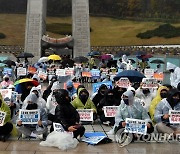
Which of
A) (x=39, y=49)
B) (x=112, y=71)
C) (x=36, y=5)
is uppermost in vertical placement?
(x=36, y=5)

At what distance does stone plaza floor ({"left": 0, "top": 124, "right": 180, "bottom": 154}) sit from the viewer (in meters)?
6.96

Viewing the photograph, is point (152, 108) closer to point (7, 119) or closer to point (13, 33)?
point (7, 119)

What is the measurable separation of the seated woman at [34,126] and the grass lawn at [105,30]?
1575 inches

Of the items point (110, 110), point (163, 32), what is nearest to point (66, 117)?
point (110, 110)

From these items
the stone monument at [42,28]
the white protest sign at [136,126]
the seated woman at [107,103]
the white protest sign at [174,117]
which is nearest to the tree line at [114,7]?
the stone monument at [42,28]

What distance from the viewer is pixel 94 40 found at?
51.2 m

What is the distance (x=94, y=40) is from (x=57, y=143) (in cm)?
4446

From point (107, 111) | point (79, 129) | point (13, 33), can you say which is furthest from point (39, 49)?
point (13, 33)

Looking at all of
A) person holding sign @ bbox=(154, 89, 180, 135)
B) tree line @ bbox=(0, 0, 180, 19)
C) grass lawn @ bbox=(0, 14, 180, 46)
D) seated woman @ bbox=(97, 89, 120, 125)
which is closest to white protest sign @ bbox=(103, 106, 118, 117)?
seated woman @ bbox=(97, 89, 120, 125)

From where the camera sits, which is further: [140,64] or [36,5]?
[36,5]

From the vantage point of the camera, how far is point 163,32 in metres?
51.6

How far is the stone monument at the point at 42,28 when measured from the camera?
1075 inches

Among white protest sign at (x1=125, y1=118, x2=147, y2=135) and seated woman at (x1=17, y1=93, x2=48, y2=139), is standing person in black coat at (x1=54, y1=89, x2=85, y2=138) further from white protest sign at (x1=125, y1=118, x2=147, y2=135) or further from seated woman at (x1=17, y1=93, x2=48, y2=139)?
white protest sign at (x1=125, y1=118, x2=147, y2=135)

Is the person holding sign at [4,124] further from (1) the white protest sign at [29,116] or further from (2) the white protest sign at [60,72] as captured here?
(2) the white protest sign at [60,72]
